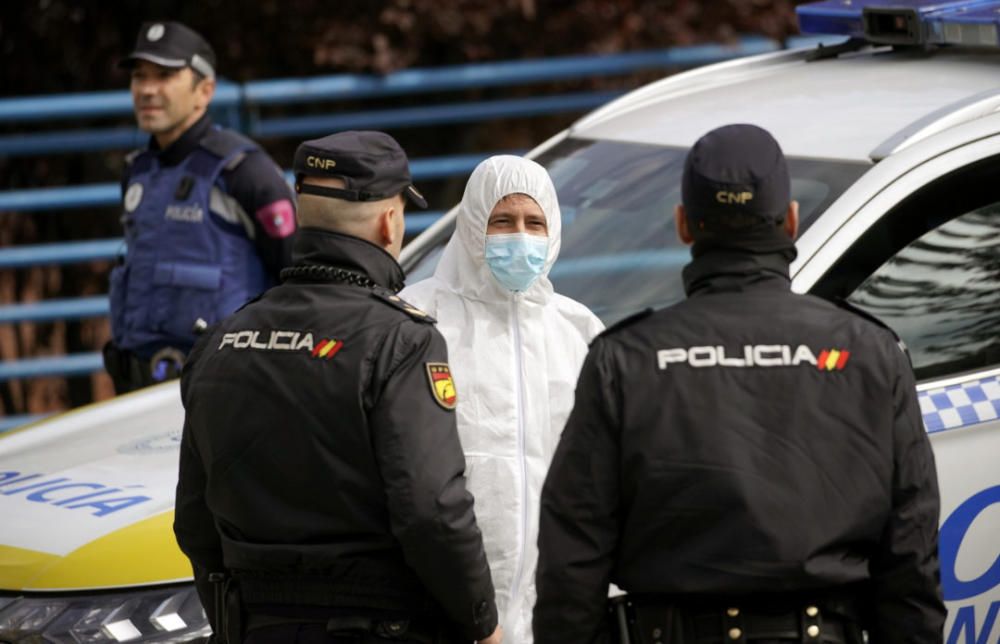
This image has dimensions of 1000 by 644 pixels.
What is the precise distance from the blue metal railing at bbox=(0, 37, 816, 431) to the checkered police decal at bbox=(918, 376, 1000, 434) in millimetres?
4791

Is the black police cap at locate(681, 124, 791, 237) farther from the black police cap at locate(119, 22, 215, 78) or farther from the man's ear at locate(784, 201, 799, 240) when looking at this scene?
the black police cap at locate(119, 22, 215, 78)

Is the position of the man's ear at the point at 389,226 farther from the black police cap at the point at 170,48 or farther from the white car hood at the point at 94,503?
the black police cap at the point at 170,48

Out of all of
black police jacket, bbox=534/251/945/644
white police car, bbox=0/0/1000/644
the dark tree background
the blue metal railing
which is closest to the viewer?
black police jacket, bbox=534/251/945/644

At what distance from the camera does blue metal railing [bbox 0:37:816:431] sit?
26.8ft

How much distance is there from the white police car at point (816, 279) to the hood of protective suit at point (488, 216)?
20.2 inches

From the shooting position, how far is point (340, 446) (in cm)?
309

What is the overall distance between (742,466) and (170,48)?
348 cm

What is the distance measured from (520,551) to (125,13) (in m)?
5.93

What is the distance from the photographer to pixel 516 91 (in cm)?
933

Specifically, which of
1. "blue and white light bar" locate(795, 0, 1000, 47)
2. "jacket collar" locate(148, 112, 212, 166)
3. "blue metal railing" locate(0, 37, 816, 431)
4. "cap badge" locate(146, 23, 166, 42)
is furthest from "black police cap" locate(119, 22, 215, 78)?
"blue metal railing" locate(0, 37, 816, 431)

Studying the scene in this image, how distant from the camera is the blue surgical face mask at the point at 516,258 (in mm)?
3621

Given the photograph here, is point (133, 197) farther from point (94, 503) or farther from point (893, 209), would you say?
point (893, 209)

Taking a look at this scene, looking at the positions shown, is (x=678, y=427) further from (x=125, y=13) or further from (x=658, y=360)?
(x=125, y=13)

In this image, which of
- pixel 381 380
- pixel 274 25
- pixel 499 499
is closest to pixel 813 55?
pixel 499 499
